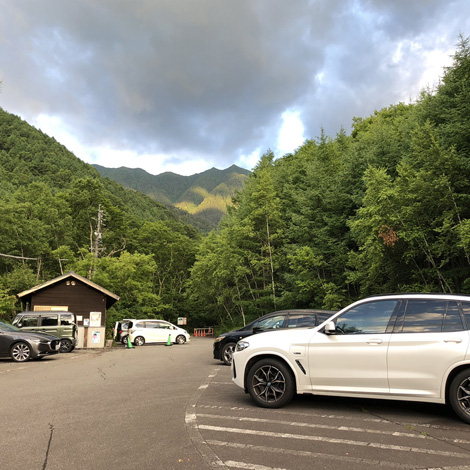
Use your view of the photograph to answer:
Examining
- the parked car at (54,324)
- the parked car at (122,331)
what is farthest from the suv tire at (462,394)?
the parked car at (122,331)

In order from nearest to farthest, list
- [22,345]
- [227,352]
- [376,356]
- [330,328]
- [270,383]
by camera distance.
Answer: [376,356], [330,328], [270,383], [227,352], [22,345]

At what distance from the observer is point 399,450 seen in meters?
4.27

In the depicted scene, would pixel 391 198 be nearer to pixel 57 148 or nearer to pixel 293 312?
pixel 293 312

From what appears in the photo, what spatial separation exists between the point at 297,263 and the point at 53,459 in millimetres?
25904

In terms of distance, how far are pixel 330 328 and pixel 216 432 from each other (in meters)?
2.15

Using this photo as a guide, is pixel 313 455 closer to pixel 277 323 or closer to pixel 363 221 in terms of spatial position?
pixel 277 323

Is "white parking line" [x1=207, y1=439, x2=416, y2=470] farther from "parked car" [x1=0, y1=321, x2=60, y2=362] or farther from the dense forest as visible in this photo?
the dense forest

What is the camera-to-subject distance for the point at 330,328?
5.80 metres

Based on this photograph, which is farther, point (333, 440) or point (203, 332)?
point (203, 332)

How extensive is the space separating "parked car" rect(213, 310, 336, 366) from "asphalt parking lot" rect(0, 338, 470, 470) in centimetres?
325

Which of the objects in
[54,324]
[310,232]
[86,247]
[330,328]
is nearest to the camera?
[330,328]

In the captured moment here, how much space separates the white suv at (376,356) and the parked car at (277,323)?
→ 13.9ft

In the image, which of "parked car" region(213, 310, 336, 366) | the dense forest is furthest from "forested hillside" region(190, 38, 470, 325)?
"parked car" region(213, 310, 336, 366)

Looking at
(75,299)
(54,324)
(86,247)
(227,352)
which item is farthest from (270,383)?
(86,247)
